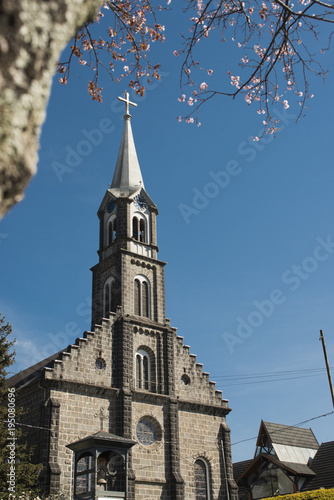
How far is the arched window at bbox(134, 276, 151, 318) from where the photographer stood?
37625 mm

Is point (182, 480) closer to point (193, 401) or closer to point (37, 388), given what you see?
point (193, 401)

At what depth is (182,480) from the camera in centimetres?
3284

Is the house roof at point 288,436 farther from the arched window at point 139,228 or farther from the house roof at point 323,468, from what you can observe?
the arched window at point 139,228

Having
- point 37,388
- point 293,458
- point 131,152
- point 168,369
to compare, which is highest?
point 131,152

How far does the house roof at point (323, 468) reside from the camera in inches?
1385

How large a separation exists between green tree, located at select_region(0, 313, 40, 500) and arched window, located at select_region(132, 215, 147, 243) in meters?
14.3

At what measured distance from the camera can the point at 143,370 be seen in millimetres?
35719

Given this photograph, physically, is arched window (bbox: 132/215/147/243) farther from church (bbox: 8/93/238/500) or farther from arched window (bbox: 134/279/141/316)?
arched window (bbox: 134/279/141/316)

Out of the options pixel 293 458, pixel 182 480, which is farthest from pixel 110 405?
pixel 293 458

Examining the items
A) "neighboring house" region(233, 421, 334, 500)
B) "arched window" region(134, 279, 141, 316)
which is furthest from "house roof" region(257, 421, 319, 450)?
"arched window" region(134, 279, 141, 316)

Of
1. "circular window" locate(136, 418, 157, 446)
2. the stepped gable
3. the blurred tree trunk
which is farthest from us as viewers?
the stepped gable

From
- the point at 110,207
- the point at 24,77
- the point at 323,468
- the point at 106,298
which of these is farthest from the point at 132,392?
the point at 24,77

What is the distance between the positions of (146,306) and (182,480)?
1169cm

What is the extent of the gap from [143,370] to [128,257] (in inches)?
316
